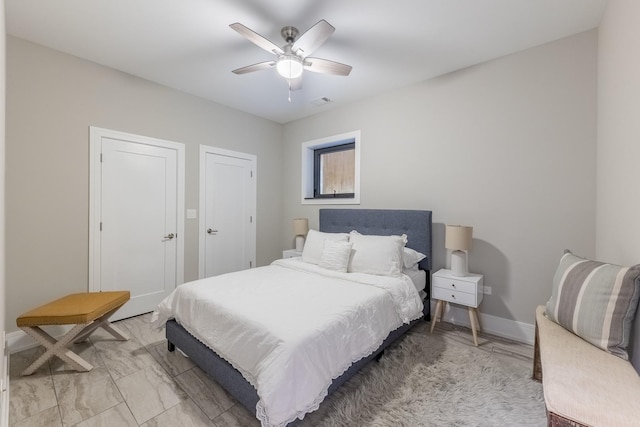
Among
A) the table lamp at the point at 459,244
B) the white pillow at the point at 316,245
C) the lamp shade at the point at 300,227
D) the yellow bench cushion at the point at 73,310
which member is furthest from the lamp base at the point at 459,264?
the yellow bench cushion at the point at 73,310

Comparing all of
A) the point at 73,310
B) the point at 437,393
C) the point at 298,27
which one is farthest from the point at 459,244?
the point at 73,310

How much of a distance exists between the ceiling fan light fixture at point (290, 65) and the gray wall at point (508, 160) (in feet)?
5.17

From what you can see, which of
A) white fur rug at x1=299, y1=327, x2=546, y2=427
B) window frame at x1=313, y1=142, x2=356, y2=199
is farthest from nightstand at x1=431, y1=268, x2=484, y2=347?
window frame at x1=313, y1=142, x2=356, y2=199

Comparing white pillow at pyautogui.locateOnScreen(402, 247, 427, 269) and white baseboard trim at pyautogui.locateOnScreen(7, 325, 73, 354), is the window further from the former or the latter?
white baseboard trim at pyautogui.locateOnScreen(7, 325, 73, 354)

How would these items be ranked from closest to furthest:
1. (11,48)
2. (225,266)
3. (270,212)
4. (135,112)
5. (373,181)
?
(11,48) → (135,112) → (373,181) → (225,266) → (270,212)

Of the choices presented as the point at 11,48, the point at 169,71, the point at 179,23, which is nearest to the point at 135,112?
the point at 169,71

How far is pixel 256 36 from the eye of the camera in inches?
74.6

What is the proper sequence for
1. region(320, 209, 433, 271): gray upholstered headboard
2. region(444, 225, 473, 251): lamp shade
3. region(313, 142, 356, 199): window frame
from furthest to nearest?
region(313, 142, 356, 199): window frame
region(320, 209, 433, 271): gray upholstered headboard
region(444, 225, 473, 251): lamp shade

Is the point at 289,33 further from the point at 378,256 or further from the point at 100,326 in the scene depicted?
the point at 100,326

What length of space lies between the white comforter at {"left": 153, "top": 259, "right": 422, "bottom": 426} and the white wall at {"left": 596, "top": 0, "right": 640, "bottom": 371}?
1.33 meters

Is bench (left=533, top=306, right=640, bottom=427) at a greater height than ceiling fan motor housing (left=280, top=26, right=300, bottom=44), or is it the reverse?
ceiling fan motor housing (left=280, top=26, right=300, bottom=44)

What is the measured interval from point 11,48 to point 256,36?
226 cm

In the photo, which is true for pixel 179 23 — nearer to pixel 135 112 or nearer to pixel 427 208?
pixel 135 112

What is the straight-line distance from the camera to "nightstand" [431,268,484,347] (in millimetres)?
2408
